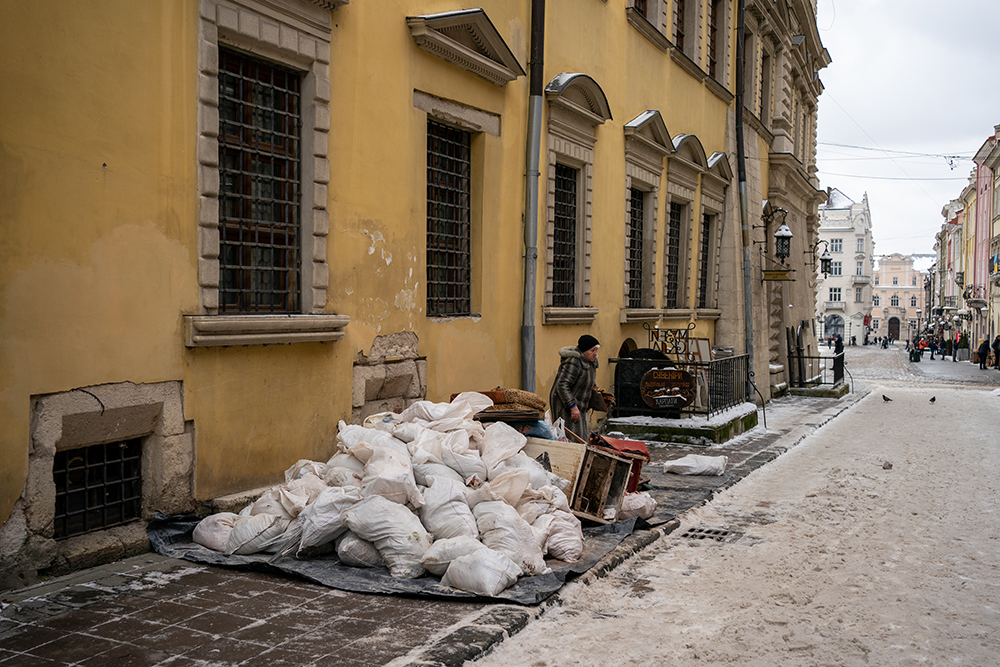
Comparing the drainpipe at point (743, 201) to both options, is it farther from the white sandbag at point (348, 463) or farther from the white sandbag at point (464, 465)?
the white sandbag at point (348, 463)

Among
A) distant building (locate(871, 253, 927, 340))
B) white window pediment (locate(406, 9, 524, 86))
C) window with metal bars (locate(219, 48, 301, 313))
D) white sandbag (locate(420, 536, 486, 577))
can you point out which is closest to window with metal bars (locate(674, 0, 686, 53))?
white window pediment (locate(406, 9, 524, 86))

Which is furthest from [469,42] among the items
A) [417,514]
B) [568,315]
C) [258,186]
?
[417,514]

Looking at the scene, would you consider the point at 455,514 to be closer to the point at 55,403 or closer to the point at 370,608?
the point at 370,608

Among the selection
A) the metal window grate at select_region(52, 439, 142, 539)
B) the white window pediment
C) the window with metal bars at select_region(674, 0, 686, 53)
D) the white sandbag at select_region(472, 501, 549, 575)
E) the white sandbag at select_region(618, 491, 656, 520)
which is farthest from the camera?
the window with metal bars at select_region(674, 0, 686, 53)

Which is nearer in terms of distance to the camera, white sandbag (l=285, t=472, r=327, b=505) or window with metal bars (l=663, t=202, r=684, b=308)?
white sandbag (l=285, t=472, r=327, b=505)

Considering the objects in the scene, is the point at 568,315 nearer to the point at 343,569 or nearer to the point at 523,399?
the point at 523,399

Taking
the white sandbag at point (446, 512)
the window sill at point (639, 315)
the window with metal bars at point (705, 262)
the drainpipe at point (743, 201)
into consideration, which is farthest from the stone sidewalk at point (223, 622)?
the drainpipe at point (743, 201)

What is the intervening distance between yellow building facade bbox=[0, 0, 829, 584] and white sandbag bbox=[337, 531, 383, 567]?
4.10ft

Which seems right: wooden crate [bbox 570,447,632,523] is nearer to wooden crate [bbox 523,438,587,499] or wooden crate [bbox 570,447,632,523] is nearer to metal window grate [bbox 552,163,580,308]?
wooden crate [bbox 523,438,587,499]

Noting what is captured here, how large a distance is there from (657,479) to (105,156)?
6180 millimetres

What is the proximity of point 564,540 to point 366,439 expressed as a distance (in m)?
1.69

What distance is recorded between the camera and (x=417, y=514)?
5.71 m

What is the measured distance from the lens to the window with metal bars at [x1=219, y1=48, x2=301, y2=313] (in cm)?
634

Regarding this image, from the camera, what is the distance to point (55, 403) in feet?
16.5
